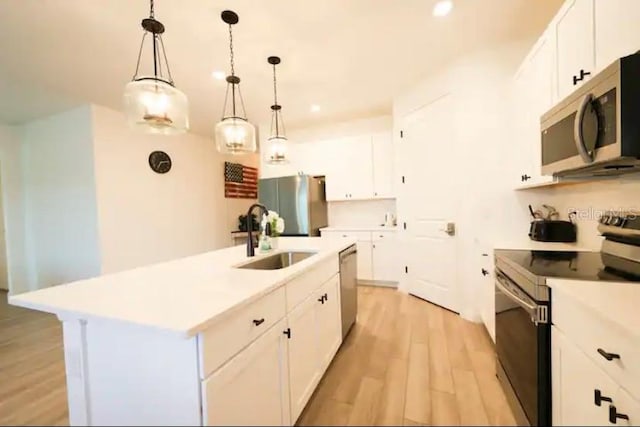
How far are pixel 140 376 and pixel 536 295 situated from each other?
5.10 ft

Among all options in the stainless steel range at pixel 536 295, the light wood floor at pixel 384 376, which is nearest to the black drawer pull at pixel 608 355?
the stainless steel range at pixel 536 295

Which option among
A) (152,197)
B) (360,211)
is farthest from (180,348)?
(152,197)

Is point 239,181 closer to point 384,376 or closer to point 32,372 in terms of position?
point 32,372

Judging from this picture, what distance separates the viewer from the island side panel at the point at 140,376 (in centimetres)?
85

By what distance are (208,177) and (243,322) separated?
4.69 meters

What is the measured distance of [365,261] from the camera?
4047 millimetres

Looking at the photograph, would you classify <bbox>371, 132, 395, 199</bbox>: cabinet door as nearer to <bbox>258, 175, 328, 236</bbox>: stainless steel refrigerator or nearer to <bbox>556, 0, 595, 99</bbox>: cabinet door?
<bbox>258, 175, 328, 236</bbox>: stainless steel refrigerator

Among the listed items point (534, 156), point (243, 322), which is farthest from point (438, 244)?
point (243, 322)

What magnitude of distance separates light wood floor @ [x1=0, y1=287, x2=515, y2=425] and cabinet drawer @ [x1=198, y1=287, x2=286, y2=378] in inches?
25.8

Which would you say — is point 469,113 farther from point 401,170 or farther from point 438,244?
point 438,244

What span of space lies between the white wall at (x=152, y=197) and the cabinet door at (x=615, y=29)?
4.70 meters

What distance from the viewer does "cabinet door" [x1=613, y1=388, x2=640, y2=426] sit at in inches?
29.9

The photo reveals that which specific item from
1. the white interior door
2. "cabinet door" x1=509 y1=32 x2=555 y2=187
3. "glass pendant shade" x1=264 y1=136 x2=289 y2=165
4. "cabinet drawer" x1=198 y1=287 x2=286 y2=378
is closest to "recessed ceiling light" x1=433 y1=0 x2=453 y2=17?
"cabinet door" x1=509 y1=32 x2=555 y2=187

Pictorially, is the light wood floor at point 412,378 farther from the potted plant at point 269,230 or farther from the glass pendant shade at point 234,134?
the glass pendant shade at point 234,134
